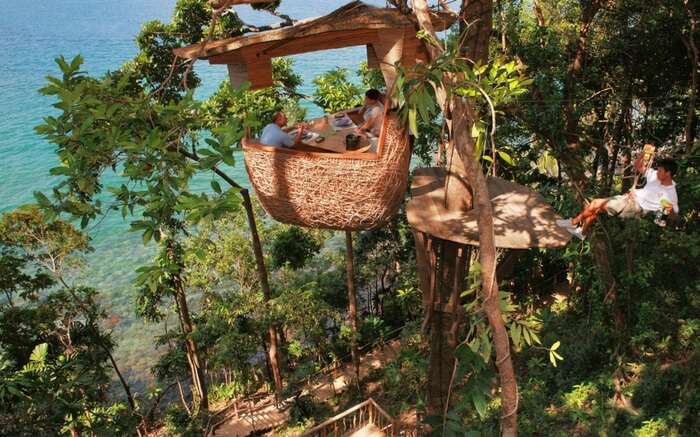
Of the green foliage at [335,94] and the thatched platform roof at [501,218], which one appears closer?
the thatched platform roof at [501,218]

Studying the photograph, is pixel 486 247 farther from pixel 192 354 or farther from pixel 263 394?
pixel 263 394

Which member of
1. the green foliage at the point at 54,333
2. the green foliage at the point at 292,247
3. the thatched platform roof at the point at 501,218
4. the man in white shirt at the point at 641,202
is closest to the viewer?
the thatched platform roof at the point at 501,218

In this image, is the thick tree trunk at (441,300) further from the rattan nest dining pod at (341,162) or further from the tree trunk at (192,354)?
the tree trunk at (192,354)

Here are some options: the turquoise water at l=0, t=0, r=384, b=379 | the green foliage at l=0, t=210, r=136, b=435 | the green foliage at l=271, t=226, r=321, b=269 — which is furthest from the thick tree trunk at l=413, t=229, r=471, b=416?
the green foliage at l=271, t=226, r=321, b=269

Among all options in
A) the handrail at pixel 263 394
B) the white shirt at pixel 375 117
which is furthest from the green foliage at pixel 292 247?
the white shirt at pixel 375 117

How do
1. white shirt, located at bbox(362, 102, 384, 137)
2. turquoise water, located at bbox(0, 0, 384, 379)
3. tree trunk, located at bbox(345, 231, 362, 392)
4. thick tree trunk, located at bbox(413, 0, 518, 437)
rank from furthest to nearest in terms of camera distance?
turquoise water, located at bbox(0, 0, 384, 379) → tree trunk, located at bbox(345, 231, 362, 392) → white shirt, located at bbox(362, 102, 384, 137) → thick tree trunk, located at bbox(413, 0, 518, 437)

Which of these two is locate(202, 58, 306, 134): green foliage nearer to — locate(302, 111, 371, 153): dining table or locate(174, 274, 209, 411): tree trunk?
locate(302, 111, 371, 153): dining table

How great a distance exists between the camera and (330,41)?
2889 mm

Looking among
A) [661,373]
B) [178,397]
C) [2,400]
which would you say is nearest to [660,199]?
[661,373]

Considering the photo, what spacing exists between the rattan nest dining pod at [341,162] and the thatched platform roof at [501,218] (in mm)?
174

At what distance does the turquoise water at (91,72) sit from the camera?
45.1 feet

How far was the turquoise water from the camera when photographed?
13.7 m

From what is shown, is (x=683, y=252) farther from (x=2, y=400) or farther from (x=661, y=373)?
(x=2, y=400)

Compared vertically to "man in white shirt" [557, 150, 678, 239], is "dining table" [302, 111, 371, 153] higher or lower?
higher
